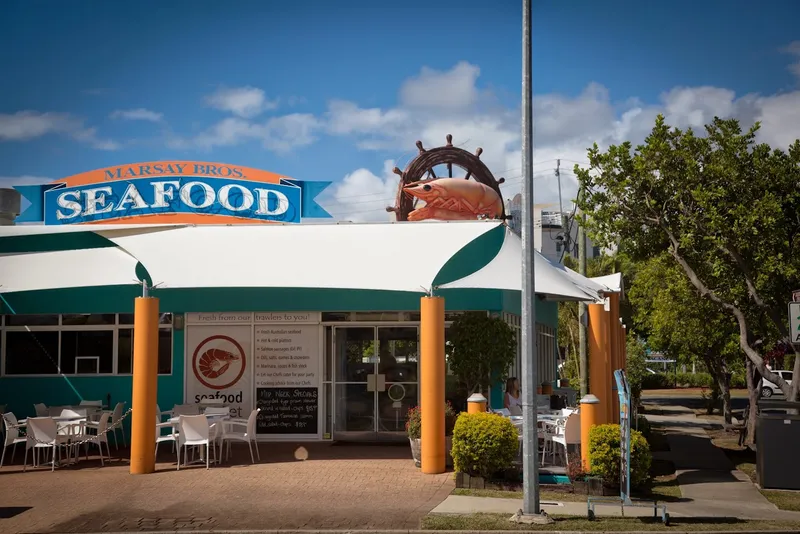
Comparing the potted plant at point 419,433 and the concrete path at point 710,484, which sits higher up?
the potted plant at point 419,433

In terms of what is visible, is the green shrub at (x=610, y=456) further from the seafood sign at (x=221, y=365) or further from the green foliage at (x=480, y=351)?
the seafood sign at (x=221, y=365)

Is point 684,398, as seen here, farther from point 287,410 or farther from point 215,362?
point 215,362

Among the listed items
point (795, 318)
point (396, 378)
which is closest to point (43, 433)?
point (396, 378)

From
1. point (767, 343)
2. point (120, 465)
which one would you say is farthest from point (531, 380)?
point (767, 343)

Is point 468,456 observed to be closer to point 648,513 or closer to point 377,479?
point 377,479

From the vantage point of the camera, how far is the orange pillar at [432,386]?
14.5m

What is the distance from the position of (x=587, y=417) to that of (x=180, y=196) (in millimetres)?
11647

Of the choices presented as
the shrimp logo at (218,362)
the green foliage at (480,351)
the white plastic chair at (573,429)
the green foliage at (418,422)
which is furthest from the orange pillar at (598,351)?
the shrimp logo at (218,362)

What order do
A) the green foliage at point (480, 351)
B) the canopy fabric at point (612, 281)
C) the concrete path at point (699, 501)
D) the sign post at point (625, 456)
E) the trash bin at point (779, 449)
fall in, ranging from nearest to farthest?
the concrete path at point (699, 501) < the sign post at point (625, 456) < the trash bin at point (779, 449) < the green foliage at point (480, 351) < the canopy fabric at point (612, 281)

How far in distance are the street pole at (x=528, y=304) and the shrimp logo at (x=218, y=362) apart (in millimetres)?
9715

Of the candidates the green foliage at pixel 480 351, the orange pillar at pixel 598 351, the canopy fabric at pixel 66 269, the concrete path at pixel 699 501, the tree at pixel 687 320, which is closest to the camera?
the concrete path at pixel 699 501

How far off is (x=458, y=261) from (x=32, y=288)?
7914 mm

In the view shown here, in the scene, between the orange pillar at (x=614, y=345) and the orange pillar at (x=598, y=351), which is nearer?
the orange pillar at (x=598, y=351)

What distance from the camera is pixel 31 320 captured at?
20.0 meters
